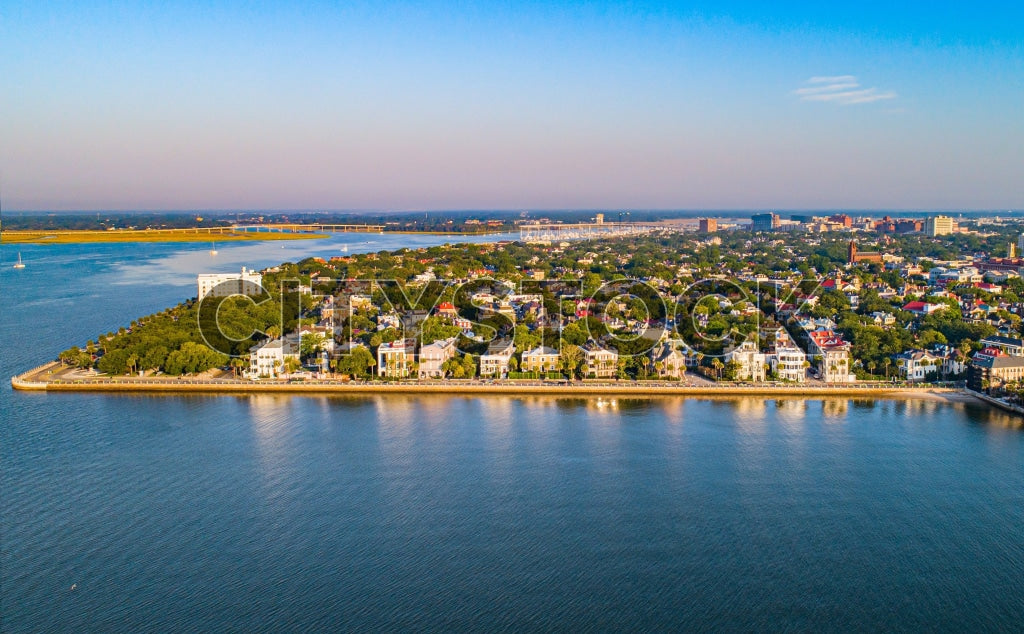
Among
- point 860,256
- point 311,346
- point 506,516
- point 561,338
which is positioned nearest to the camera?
point 506,516

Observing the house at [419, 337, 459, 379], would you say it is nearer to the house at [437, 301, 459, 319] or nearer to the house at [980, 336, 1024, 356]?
the house at [437, 301, 459, 319]

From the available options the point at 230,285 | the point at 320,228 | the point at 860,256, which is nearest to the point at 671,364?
the point at 230,285

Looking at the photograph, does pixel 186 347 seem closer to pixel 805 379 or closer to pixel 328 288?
pixel 328 288

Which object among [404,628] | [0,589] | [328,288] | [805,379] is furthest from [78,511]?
[328,288]

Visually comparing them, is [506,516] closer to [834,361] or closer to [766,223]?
[834,361]

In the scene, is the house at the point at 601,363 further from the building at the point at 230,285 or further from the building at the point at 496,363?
the building at the point at 230,285

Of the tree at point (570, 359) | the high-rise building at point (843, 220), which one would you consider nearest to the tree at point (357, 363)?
the tree at point (570, 359)

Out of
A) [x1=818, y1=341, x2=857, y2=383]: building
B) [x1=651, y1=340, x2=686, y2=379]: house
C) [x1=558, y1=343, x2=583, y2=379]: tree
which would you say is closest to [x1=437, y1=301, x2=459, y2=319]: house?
[x1=558, y1=343, x2=583, y2=379]: tree
